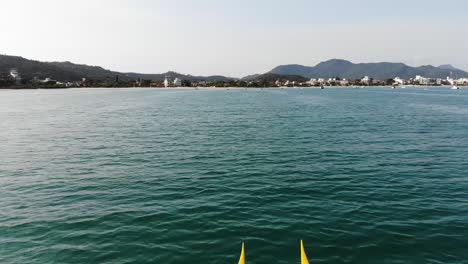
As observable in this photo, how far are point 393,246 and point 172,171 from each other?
70.0 feet

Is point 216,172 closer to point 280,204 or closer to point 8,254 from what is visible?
point 280,204

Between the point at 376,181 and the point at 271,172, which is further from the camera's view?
the point at 271,172

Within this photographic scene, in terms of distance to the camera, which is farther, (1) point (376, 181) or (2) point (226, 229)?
(1) point (376, 181)

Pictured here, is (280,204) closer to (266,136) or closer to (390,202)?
(390,202)

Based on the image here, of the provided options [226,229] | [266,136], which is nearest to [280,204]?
[226,229]

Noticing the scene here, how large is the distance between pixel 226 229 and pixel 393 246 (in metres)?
9.26

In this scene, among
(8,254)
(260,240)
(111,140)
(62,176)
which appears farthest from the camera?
(111,140)

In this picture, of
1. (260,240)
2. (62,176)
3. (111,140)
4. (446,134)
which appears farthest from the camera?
(446,134)

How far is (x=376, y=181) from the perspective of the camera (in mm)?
29344

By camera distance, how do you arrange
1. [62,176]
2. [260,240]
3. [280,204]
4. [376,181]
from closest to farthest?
[260,240]
[280,204]
[376,181]
[62,176]

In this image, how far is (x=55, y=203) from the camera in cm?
2439

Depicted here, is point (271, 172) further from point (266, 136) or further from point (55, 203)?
point (266, 136)

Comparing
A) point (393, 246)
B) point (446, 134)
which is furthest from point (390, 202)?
point (446, 134)

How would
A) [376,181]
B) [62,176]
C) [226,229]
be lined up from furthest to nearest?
[62,176], [376,181], [226,229]
